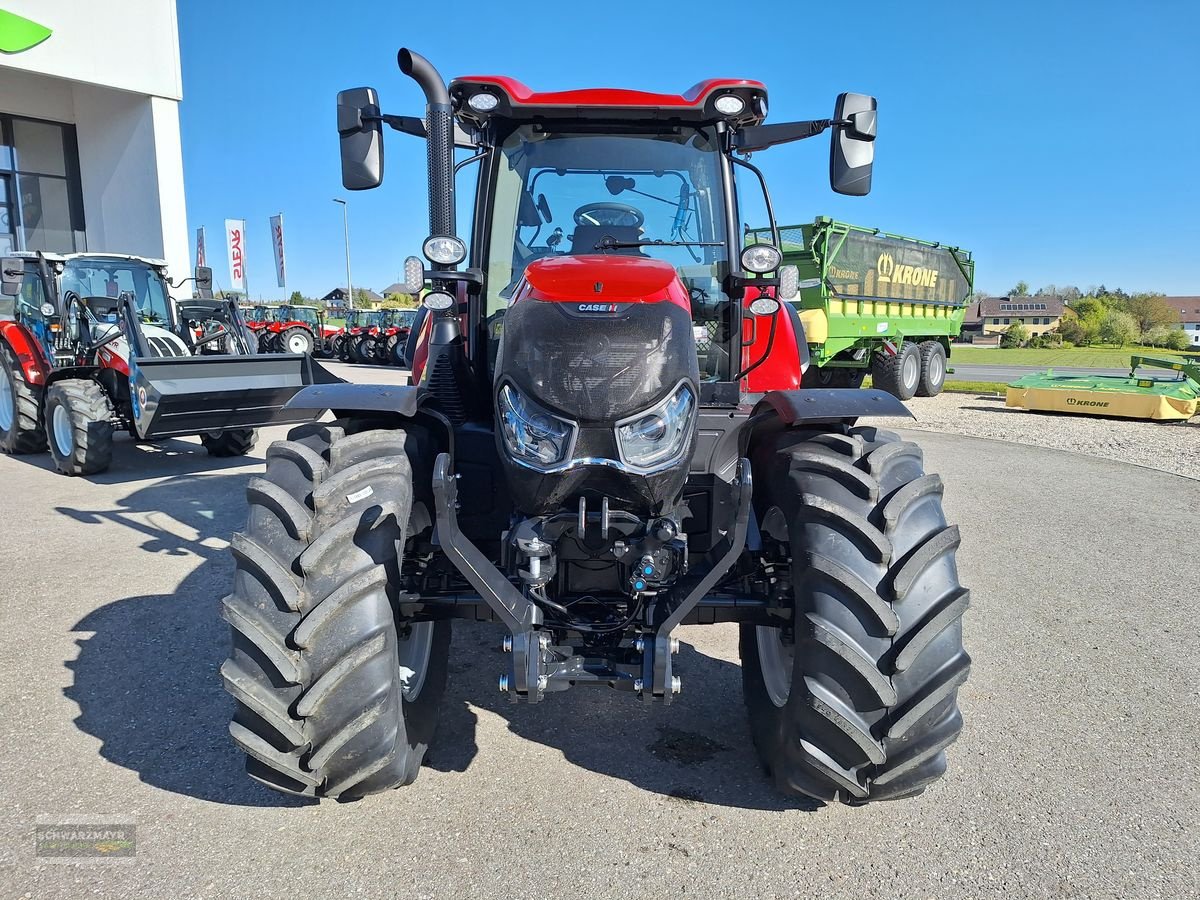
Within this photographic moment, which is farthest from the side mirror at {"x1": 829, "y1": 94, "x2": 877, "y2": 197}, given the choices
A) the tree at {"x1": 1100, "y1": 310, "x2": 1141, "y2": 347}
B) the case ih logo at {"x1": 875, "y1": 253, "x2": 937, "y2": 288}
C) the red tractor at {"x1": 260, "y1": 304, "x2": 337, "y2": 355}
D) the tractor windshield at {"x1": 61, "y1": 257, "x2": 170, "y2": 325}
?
the tree at {"x1": 1100, "y1": 310, "x2": 1141, "y2": 347}

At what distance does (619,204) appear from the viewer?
3289 mm

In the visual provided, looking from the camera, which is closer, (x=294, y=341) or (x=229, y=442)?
(x=229, y=442)

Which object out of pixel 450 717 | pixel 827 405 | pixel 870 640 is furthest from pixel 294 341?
pixel 870 640

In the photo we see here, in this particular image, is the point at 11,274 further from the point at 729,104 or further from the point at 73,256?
the point at 729,104

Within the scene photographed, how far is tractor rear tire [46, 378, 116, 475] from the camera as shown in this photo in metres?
7.61

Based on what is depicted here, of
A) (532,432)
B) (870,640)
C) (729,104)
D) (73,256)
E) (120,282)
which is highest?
(729,104)

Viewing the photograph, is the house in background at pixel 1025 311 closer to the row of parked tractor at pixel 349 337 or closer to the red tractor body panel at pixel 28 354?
the row of parked tractor at pixel 349 337

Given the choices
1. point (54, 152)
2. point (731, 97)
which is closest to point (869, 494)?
point (731, 97)

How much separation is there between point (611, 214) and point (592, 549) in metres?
1.61

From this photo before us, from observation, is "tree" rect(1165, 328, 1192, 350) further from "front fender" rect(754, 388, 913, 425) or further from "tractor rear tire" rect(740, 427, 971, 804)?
"tractor rear tire" rect(740, 427, 971, 804)

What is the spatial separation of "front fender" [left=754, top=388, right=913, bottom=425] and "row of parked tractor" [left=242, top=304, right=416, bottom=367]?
1766 centimetres

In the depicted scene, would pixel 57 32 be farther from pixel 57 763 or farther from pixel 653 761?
pixel 653 761

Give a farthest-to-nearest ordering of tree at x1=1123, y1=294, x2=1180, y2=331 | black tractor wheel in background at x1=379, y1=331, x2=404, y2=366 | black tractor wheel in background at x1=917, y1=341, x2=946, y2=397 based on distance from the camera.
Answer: tree at x1=1123, y1=294, x2=1180, y2=331, black tractor wheel in background at x1=379, y1=331, x2=404, y2=366, black tractor wheel in background at x1=917, y1=341, x2=946, y2=397

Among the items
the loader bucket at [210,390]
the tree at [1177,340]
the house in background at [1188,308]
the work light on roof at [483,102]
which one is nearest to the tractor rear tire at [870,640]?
the work light on roof at [483,102]
